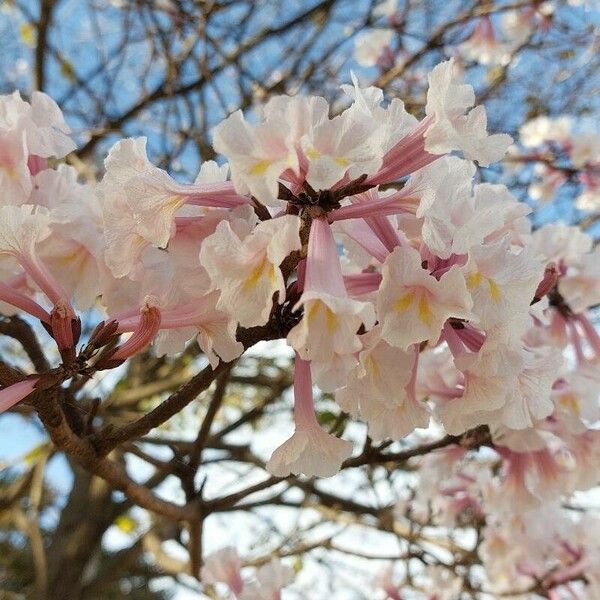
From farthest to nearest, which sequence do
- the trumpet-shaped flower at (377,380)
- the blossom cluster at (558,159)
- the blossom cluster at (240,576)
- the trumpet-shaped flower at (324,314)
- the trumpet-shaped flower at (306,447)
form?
the blossom cluster at (558,159) → the blossom cluster at (240,576) → the trumpet-shaped flower at (306,447) → the trumpet-shaped flower at (377,380) → the trumpet-shaped flower at (324,314)

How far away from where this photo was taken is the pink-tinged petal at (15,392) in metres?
0.82

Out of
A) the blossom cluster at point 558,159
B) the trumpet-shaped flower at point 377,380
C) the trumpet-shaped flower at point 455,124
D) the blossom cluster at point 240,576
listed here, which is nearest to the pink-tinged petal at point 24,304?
the trumpet-shaped flower at point 377,380

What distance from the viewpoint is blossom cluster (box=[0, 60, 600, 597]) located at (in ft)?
2.49

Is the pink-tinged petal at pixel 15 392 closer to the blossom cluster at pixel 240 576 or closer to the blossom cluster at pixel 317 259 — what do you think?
the blossom cluster at pixel 317 259

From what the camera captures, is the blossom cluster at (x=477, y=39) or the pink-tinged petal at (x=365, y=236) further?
the blossom cluster at (x=477, y=39)

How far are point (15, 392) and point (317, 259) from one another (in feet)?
1.33

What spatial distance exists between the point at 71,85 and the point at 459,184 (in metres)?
3.86

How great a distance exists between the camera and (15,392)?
840 mm

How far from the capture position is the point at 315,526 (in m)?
3.17

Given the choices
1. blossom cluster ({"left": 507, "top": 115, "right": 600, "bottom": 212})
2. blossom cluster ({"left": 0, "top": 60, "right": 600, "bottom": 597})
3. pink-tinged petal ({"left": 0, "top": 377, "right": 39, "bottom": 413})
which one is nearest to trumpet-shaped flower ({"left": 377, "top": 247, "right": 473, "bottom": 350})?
blossom cluster ({"left": 0, "top": 60, "right": 600, "bottom": 597})

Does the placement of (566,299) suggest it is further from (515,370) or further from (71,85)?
(71,85)

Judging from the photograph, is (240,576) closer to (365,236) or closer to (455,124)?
(365,236)

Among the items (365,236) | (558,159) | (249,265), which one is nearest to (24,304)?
(249,265)

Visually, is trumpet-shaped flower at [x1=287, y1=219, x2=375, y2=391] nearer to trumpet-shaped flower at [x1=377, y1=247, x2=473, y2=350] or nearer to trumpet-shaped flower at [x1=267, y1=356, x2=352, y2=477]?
trumpet-shaped flower at [x1=377, y1=247, x2=473, y2=350]
